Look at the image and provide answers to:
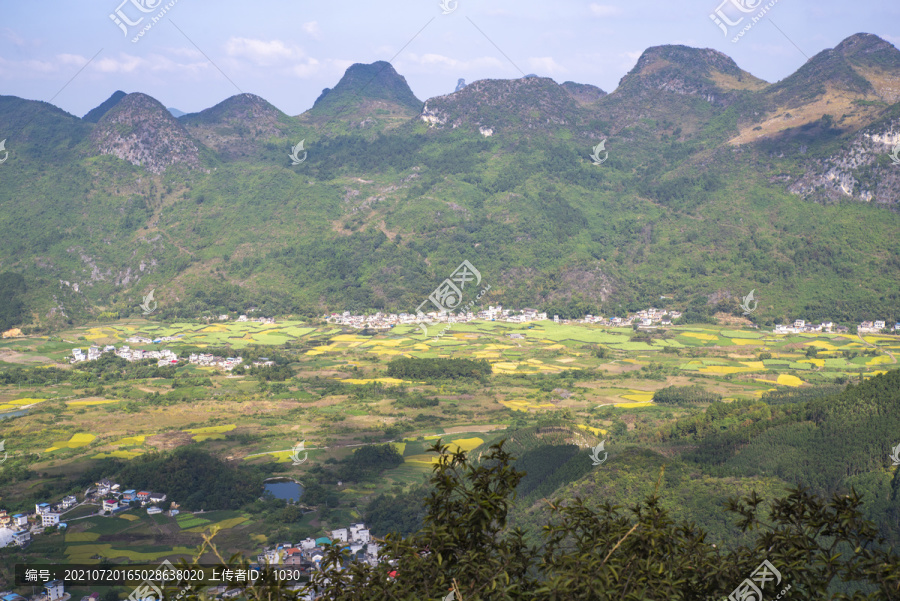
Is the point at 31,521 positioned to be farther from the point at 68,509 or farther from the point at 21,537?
the point at 21,537

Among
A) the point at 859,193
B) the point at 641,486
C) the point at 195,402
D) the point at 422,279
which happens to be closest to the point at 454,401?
the point at 195,402

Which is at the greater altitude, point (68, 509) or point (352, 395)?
point (68, 509)

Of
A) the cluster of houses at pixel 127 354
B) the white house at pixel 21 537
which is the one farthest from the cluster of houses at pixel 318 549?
the cluster of houses at pixel 127 354

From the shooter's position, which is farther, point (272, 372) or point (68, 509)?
point (272, 372)

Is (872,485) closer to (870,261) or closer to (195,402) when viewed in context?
(195,402)

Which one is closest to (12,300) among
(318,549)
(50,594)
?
(50,594)

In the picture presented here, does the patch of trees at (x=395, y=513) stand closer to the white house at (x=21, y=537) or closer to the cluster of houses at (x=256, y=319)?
the white house at (x=21, y=537)

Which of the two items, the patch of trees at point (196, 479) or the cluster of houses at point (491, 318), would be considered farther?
the cluster of houses at point (491, 318)

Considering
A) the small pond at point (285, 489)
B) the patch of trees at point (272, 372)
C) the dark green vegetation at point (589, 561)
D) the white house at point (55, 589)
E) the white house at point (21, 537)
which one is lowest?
the small pond at point (285, 489)
